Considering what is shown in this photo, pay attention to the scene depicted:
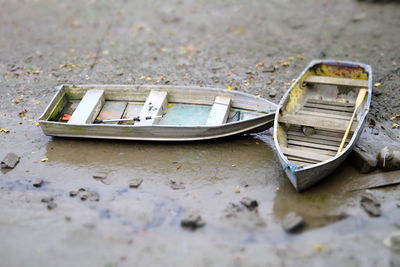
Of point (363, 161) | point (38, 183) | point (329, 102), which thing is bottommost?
point (38, 183)

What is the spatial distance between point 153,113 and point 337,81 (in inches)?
146

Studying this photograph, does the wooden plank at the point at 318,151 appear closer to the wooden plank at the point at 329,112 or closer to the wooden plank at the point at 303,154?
the wooden plank at the point at 303,154

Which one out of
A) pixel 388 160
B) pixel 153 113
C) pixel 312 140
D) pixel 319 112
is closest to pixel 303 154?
pixel 312 140

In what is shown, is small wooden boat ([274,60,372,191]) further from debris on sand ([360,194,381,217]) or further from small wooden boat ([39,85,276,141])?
debris on sand ([360,194,381,217])

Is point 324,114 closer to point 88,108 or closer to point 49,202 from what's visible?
point 88,108

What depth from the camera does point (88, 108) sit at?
8367 mm

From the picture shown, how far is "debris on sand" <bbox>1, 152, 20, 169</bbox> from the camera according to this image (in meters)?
7.68

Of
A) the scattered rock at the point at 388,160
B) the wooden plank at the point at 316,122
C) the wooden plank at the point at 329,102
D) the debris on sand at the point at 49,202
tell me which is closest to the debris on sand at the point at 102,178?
the debris on sand at the point at 49,202

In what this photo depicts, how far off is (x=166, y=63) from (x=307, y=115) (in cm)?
425

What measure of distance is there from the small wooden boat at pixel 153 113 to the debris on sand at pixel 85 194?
4.19ft

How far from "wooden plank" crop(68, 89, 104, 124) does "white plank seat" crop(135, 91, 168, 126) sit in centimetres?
99

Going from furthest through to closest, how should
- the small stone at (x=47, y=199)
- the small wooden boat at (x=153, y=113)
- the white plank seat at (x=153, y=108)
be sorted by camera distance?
the white plank seat at (x=153, y=108) → the small wooden boat at (x=153, y=113) → the small stone at (x=47, y=199)

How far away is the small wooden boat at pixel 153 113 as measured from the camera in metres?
7.58

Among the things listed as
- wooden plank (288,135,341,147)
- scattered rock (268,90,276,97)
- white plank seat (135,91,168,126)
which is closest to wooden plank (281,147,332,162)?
wooden plank (288,135,341,147)
